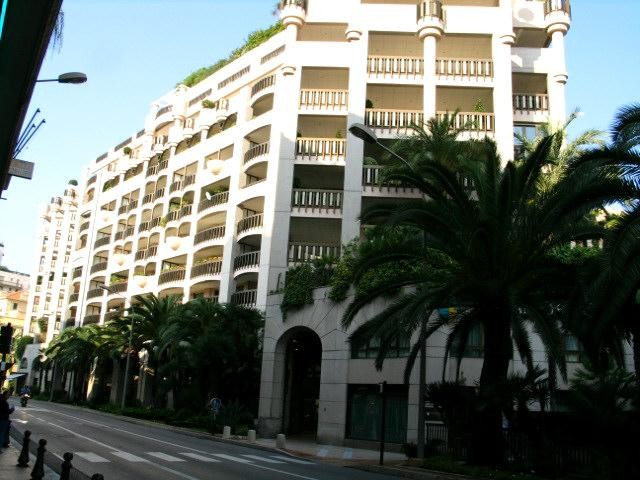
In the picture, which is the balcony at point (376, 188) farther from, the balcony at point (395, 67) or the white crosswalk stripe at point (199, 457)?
the white crosswalk stripe at point (199, 457)

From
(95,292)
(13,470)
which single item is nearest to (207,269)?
(95,292)

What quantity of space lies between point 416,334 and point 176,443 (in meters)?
10.2

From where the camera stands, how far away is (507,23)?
124 ft


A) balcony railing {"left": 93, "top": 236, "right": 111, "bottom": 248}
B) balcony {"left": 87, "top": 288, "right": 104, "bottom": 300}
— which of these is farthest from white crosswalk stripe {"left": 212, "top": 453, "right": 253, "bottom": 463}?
balcony railing {"left": 93, "top": 236, "right": 111, "bottom": 248}

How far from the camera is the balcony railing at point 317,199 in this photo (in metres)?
37.2

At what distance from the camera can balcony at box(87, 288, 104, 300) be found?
63.0 metres

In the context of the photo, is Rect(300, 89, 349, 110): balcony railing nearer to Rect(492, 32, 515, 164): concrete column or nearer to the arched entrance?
Rect(492, 32, 515, 164): concrete column

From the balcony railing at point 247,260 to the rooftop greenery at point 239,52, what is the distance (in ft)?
54.0

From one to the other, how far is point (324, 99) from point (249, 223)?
9.10 m

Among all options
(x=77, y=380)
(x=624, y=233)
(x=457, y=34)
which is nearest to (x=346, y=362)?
(x=624, y=233)

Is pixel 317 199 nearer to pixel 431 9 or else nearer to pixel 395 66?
pixel 395 66

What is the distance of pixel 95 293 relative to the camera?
210ft

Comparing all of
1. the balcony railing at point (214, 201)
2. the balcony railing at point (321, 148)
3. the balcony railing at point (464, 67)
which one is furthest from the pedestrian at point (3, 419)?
the balcony railing at point (464, 67)

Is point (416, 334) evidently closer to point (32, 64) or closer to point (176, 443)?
point (176, 443)
